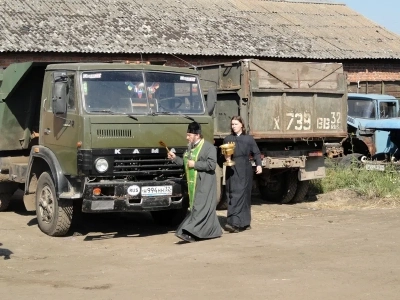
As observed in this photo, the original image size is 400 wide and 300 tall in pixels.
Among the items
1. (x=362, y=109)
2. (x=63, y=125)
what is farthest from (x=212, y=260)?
(x=362, y=109)

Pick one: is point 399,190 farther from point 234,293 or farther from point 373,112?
point 234,293

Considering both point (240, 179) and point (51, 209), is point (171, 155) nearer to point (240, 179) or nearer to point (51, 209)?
point (240, 179)

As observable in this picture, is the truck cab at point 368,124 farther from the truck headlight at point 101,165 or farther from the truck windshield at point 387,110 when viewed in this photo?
the truck headlight at point 101,165

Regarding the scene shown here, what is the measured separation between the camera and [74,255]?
906 cm

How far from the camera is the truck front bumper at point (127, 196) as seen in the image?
9492mm

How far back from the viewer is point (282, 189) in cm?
1362

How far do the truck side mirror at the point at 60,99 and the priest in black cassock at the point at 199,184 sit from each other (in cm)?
151

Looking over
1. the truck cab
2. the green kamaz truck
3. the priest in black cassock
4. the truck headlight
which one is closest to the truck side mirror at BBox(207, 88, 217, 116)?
the green kamaz truck

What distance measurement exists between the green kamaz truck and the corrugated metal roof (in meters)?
9.53

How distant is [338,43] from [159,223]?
52.8 ft

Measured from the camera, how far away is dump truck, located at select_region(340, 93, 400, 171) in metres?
15.4

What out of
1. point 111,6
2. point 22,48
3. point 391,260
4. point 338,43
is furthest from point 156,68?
point 338,43

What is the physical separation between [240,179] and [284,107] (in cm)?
241

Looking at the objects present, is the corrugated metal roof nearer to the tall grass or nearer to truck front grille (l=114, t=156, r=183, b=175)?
the tall grass
